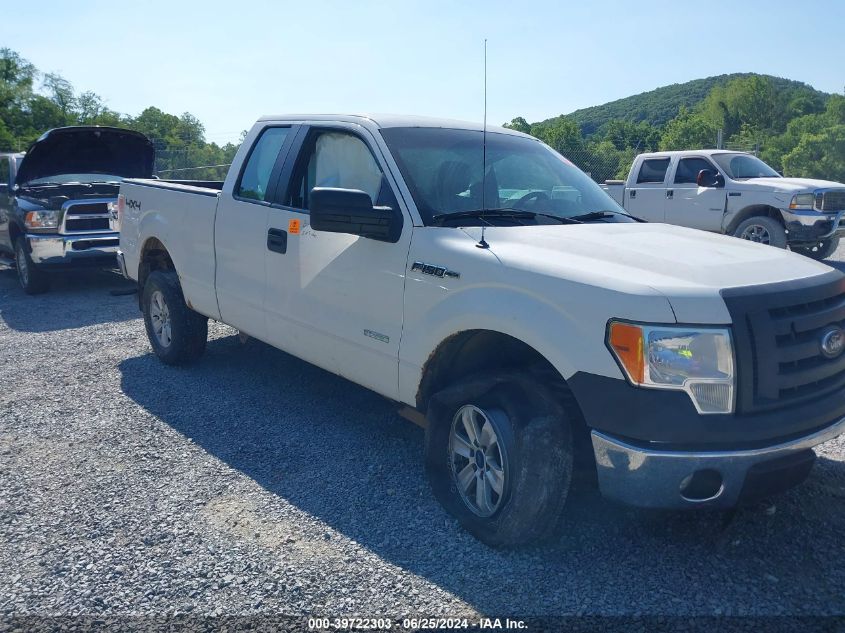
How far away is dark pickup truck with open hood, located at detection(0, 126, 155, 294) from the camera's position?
9625mm

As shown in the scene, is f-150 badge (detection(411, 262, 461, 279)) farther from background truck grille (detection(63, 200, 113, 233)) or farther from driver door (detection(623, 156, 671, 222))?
driver door (detection(623, 156, 671, 222))

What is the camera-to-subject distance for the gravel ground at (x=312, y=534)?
303 centimetres

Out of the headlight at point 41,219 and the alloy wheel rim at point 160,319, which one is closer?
the alloy wheel rim at point 160,319

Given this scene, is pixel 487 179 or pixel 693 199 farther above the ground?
pixel 487 179

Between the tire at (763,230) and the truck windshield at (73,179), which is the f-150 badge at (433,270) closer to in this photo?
the truck windshield at (73,179)

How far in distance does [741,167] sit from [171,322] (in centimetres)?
1051

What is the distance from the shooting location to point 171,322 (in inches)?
238

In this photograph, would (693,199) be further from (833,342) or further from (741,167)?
(833,342)

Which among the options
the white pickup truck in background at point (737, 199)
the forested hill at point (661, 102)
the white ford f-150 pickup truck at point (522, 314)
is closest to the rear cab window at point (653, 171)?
the white pickup truck in background at point (737, 199)

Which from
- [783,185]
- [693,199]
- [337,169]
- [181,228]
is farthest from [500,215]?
[693,199]

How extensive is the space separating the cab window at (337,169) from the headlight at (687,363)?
1.67 metres

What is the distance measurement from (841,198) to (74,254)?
11321 mm

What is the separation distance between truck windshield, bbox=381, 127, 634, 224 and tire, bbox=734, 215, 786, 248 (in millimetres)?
8310

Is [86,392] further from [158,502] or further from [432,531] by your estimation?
[432,531]
